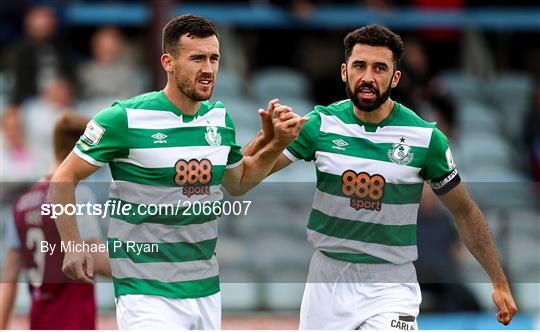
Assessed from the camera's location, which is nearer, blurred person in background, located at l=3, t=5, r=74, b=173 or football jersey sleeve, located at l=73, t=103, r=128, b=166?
football jersey sleeve, located at l=73, t=103, r=128, b=166

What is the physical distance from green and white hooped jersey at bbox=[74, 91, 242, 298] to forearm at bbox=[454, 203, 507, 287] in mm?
1140

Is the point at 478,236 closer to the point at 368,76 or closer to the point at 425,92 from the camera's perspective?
the point at 368,76

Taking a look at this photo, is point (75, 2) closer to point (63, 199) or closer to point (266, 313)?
point (266, 313)

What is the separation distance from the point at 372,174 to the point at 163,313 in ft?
3.59

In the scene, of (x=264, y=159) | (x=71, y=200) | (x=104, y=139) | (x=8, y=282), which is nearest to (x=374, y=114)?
(x=264, y=159)

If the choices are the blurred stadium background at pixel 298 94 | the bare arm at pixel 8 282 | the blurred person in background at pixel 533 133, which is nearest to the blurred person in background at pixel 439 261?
the blurred stadium background at pixel 298 94

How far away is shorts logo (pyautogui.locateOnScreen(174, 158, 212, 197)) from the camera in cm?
615

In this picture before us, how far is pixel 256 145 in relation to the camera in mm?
6324

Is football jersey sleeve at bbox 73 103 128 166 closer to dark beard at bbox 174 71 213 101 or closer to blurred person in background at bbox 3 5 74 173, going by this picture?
dark beard at bbox 174 71 213 101

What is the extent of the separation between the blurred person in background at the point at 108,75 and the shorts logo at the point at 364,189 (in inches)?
217

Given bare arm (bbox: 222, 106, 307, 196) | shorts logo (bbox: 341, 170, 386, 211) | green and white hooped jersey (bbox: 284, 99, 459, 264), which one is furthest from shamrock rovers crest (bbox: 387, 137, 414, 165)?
bare arm (bbox: 222, 106, 307, 196)

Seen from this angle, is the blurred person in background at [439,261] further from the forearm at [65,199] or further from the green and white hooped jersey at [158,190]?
the forearm at [65,199]

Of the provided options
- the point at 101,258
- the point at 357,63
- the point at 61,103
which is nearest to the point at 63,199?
the point at 101,258

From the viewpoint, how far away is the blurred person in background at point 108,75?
1178 centimetres
